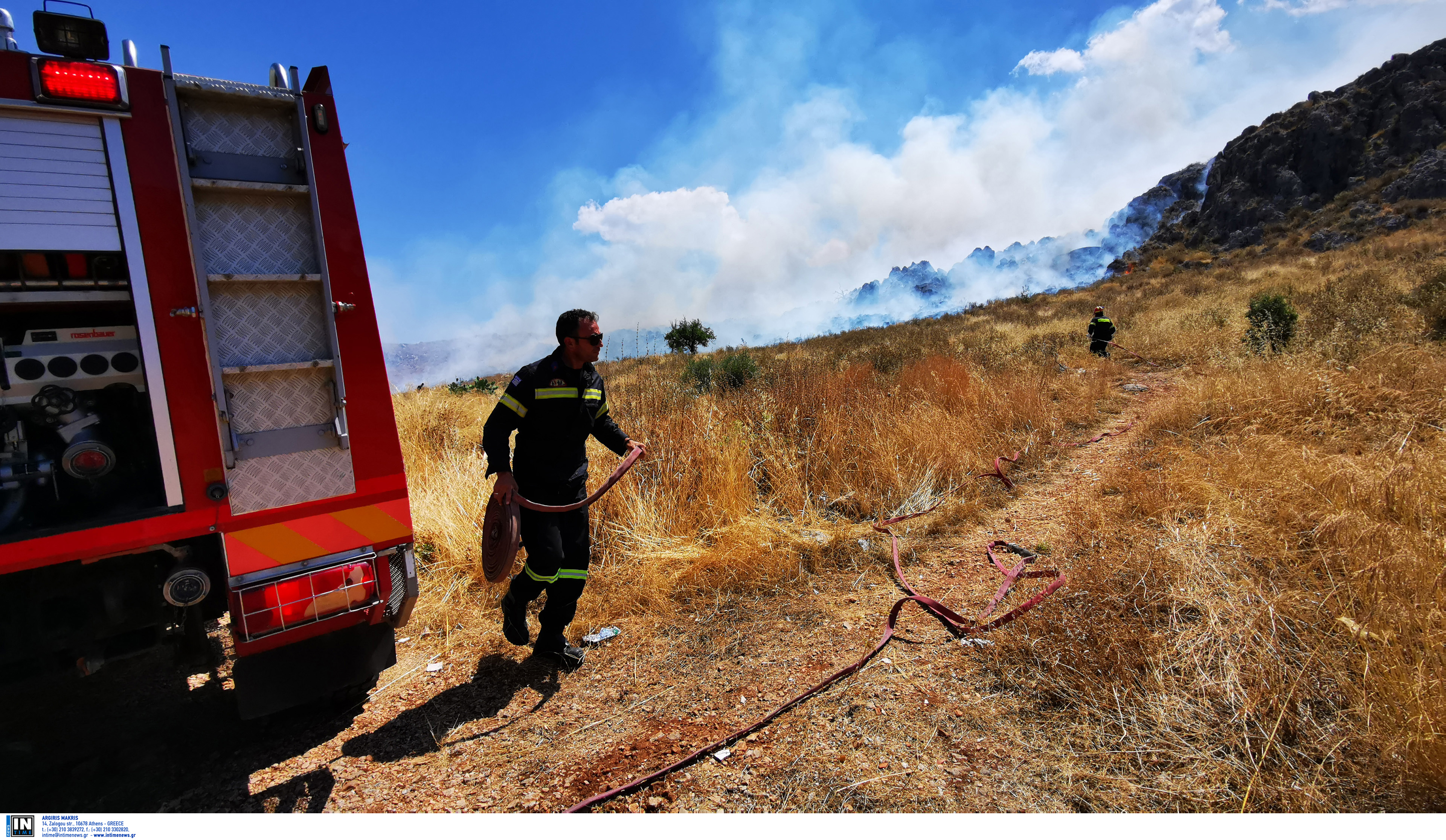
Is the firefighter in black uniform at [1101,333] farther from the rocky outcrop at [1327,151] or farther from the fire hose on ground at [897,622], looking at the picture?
the rocky outcrop at [1327,151]

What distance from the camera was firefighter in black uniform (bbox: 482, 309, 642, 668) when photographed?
2.92 meters

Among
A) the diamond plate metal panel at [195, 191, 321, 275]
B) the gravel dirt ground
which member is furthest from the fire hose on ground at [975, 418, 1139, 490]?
the diamond plate metal panel at [195, 191, 321, 275]

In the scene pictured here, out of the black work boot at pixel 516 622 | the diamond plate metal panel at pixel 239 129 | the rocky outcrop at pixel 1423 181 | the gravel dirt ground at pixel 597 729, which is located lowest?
the gravel dirt ground at pixel 597 729

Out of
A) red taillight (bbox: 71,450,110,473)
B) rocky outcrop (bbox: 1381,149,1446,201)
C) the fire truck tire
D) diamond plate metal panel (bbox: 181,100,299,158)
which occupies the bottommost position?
the fire truck tire

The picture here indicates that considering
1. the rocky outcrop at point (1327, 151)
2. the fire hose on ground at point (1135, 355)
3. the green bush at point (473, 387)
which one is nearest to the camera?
the fire hose on ground at point (1135, 355)

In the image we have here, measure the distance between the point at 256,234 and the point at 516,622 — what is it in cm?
219

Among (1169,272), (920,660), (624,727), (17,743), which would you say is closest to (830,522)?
(920,660)

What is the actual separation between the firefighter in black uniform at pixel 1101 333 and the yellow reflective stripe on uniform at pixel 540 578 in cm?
1231

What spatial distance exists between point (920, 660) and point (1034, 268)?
99.1 meters

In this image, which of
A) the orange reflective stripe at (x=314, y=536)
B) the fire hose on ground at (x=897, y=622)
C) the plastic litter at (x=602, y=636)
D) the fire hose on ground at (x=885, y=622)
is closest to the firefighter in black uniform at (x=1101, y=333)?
the fire hose on ground at (x=897, y=622)

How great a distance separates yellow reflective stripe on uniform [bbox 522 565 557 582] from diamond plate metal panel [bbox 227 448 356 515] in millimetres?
1063

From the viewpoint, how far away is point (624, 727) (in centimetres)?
254

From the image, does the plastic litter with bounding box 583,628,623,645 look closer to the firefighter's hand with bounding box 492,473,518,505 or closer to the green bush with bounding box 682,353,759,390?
the firefighter's hand with bounding box 492,473,518,505

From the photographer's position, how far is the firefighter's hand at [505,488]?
2.77 meters
